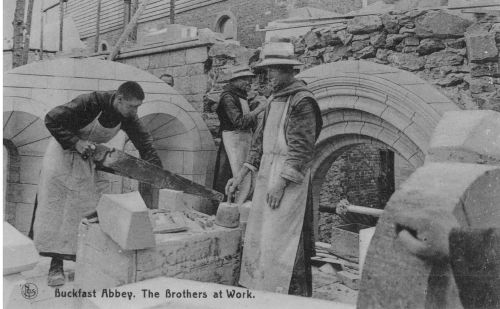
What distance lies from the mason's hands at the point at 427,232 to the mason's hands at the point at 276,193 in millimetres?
1763

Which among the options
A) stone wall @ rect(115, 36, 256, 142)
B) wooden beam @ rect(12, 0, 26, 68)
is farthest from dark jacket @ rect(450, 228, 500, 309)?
wooden beam @ rect(12, 0, 26, 68)

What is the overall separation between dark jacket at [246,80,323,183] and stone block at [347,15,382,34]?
6.15ft

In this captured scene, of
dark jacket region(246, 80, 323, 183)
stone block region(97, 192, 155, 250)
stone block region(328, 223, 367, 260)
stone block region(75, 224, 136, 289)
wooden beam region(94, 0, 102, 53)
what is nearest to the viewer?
stone block region(97, 192, 155, 250)

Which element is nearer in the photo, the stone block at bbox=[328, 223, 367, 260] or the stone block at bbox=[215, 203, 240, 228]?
the stone block at bbox=[215, 203, 240, 228]

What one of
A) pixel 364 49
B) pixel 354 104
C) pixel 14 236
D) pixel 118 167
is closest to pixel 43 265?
pixel 118 167

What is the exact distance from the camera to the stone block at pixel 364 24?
16.7ft

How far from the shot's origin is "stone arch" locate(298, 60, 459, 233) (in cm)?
464

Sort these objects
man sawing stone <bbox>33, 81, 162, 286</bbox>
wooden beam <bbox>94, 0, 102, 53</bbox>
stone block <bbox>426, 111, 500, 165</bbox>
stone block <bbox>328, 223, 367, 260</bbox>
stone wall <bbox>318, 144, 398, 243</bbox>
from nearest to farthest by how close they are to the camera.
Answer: stone block <bbox>426, 111, 500, 165</bbox> < man sawing stone <bbox>33, 81, 162, 286</bbox> < stone block <bbox>328, 223, 367, 260</bbox> < stone wall <bbox>318, 144, 398, 243</bbox> < wooden beam <bbox>94, 0, 102, 53</bbox>

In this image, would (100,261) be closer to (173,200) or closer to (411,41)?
(173,200)

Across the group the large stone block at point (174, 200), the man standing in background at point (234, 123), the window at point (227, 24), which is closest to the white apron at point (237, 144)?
the man standing in background at point (234, 123)

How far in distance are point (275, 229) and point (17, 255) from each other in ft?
5.69

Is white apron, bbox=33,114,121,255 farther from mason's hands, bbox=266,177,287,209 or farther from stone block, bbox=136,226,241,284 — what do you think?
mason's hands, bbox=266,177,287,209

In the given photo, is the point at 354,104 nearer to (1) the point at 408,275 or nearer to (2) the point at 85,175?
(2) the point at 85,175

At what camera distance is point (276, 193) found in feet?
11.5
